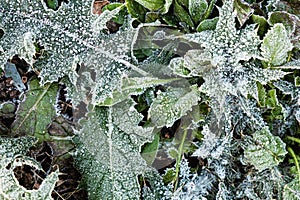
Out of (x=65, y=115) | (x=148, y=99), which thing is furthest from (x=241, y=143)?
(x=65, y=115)

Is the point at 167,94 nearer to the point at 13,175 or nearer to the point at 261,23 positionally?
the point at 261,23

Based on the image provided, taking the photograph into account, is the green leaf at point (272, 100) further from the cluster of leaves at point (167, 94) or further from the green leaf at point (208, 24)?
the green leaf at point (208, 24)

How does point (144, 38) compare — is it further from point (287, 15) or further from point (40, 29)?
point (287, 15)

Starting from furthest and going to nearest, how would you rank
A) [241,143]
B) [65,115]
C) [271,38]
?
[65,115] < [241,143] < [271,38]

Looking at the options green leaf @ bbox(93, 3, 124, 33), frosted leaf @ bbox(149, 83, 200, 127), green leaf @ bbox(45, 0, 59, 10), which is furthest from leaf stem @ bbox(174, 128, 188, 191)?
green leaf @ bbox(45, 0, 59, 10)

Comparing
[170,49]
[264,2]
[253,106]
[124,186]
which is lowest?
[124,186]

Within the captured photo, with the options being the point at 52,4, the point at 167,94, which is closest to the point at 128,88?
the point at 167,94
